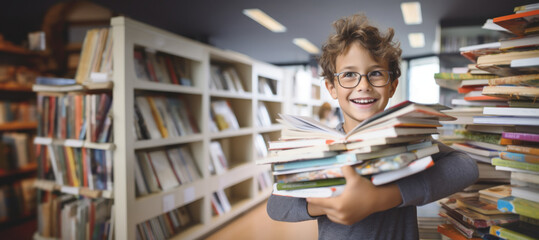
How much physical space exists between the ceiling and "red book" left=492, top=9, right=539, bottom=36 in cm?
317

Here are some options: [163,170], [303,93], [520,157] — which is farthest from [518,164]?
[303,93]

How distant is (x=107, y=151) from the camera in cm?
203

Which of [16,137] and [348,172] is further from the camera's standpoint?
[16,137]

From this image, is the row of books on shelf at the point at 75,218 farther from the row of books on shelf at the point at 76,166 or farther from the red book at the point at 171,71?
the red book at the point at 171,71

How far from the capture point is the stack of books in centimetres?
64

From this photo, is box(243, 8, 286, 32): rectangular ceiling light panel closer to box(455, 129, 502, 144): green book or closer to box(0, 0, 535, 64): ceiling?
box(0, 0, 535, 64): ceiling

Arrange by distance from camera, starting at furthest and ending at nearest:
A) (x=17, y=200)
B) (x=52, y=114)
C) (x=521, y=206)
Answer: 1. (x=17, y=200)
2. (x=52, y=114)
3. (x=521, y=206)

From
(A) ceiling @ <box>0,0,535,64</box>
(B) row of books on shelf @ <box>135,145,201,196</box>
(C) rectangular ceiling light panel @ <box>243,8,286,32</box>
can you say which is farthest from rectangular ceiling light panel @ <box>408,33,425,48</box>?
(B) row of books on shelf @ <box>135,145,201,196</box>

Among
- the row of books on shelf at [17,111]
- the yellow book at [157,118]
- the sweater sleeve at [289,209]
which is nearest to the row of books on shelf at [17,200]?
the row of books on shelf at [17,111]

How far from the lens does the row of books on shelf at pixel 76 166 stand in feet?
6.75

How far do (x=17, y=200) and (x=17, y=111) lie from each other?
3.33 ft

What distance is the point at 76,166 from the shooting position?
2.15m

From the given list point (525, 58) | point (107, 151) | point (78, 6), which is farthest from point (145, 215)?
point (78, 6)

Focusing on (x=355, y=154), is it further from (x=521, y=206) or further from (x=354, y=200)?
(x=521, y=206)
